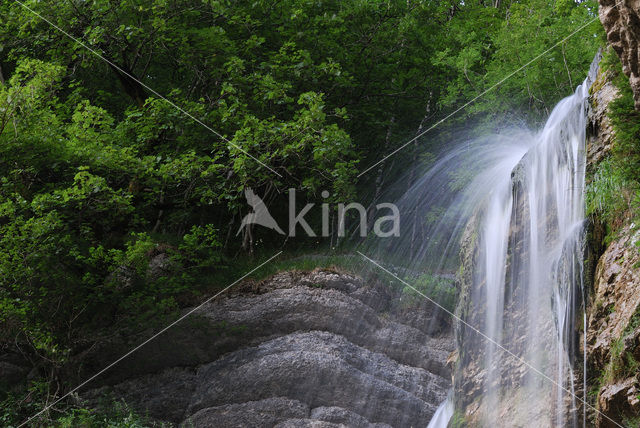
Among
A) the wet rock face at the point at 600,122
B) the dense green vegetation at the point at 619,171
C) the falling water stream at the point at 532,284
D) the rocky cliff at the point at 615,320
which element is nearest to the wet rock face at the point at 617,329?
the rocky cliff at the point at 615,320

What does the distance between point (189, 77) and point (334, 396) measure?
954 centimetres

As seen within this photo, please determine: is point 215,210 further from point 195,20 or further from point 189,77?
point 195,20

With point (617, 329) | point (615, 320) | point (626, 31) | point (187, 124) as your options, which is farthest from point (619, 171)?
point (187, 124)

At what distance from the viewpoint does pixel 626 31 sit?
747 cm

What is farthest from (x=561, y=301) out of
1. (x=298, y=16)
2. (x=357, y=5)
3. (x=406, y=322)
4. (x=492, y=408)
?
(x=357, y=5)

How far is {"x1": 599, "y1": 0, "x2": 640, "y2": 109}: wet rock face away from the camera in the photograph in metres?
7.28

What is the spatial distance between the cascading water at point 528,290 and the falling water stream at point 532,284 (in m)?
0.01

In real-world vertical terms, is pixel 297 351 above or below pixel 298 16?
below

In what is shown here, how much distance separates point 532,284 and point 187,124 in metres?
8.32

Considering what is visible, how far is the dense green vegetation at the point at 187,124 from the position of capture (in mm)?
12133

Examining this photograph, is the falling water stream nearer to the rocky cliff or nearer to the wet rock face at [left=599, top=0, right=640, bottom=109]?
the rocky cliff

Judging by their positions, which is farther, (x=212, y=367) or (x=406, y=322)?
(x=406, y=322)

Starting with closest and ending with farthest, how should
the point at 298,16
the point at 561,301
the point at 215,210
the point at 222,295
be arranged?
the point at 561,301 → the point at 222,295 → the point at 298,16 → the point at 215,210

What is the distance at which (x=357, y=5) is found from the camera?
17.8 meters
